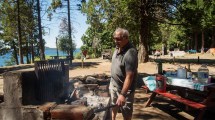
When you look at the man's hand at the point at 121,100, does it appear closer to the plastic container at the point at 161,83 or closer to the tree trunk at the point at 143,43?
the plastic container at the point at 161,83

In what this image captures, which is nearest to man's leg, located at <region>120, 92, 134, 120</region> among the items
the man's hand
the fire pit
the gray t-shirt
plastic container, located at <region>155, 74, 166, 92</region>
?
the gray t-shirt

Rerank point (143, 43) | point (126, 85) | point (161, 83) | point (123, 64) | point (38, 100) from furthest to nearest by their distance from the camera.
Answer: point (143, 43) < point (161, 83) < point (38, 100) < point (123, 64) < point (126, 85)

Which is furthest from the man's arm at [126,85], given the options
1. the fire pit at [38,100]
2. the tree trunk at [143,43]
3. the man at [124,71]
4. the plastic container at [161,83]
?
the tree trunk at [143,43]

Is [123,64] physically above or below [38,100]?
above

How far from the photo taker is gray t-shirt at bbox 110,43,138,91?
420cm

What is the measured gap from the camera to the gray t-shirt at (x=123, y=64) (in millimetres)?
4199

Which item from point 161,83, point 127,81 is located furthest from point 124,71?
point 161,83

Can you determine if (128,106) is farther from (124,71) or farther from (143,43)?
(143,43)

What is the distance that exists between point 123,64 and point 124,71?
15cm

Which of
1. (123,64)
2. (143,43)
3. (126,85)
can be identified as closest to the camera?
(126,85)

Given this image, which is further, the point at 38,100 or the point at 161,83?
the point at 161,83

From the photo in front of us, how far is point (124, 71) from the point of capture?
4406 mm

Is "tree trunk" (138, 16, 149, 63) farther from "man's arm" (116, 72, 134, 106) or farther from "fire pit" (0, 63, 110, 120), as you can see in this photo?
"man's arm" (116, 72, 134, 106)

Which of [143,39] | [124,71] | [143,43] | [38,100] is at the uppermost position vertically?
[143,39]
